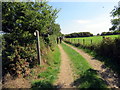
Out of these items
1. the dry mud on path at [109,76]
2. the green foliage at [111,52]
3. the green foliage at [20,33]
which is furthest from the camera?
the green foliage at [111,52]

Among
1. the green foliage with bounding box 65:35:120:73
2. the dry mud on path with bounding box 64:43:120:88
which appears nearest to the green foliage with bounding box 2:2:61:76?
the dry mud on path with bounding box 64:43:120:88

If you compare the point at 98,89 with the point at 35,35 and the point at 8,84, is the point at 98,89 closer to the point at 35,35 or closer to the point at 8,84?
the point at 8,84

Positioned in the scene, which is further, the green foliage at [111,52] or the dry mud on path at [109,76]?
the green foliage at [111,52]

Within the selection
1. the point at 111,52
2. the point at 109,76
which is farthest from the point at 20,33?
the point at 111,52

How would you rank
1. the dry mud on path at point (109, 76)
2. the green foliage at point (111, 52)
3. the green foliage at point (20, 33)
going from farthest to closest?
1. the green foliage at point (111, 52)
2. the green foliage at point (20, 33)
3. the dry mud on path at point (109, 76)

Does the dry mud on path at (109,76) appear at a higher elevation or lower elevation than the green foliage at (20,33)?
lower

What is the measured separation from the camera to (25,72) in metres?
5.52

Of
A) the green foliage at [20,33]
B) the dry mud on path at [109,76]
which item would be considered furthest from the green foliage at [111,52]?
the green foliage at [20,33]

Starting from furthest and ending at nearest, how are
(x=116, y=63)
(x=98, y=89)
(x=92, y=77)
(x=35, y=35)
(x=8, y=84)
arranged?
1. (x=116, y=63)
2. (x=35, y=35)
3. (x=92, y=77)
4. (x=8, y=84)
5. (x=98, y=89)

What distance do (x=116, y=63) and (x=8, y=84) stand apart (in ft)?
23.5

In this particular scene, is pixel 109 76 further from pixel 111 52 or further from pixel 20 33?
pixel 20 33

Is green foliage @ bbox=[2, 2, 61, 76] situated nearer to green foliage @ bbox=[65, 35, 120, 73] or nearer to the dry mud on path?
the dry mud on path

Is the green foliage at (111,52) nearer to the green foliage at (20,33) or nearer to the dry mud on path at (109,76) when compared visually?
the dry mud on path at (109,76)

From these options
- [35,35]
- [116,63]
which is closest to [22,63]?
[35,35]
